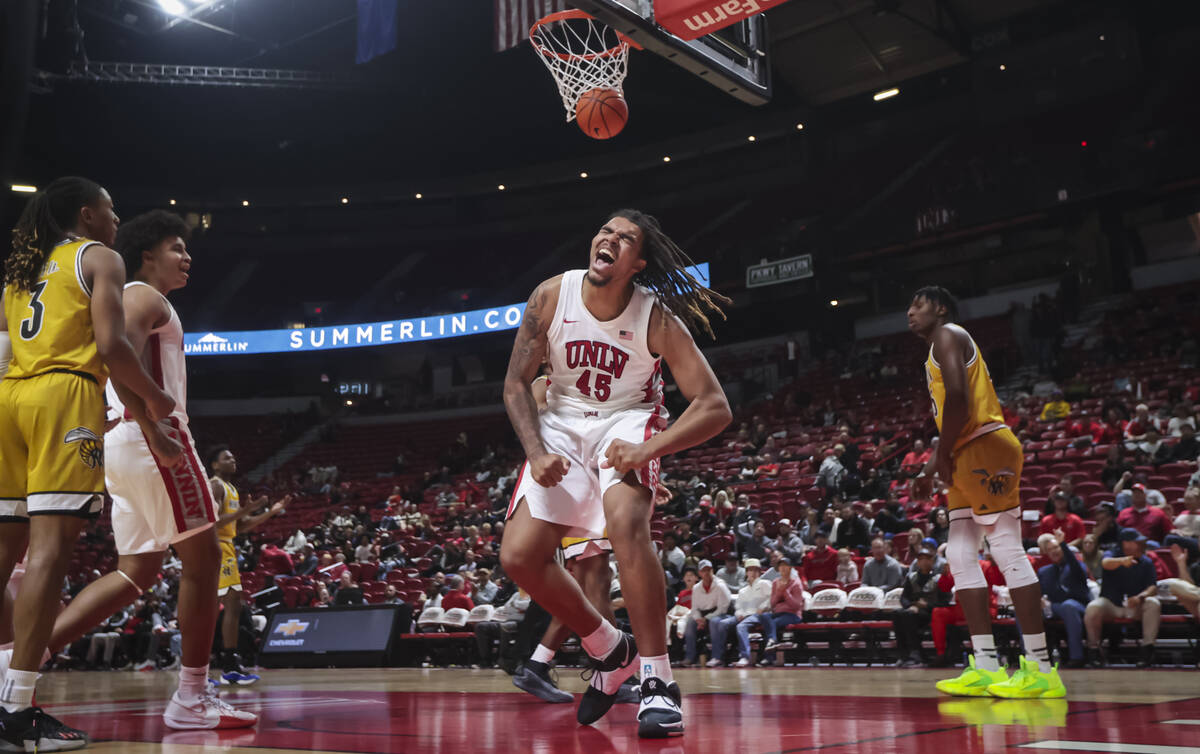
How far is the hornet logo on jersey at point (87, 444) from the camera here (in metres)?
3.14

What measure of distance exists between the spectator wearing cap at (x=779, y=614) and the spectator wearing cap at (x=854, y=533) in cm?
194

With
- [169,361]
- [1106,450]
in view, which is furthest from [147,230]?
[1106,450]

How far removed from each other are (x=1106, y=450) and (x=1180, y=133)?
9.44 m

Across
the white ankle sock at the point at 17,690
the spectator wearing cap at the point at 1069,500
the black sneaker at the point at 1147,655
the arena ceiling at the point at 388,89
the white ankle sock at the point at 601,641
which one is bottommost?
the black sneaker at the point at 1147,655

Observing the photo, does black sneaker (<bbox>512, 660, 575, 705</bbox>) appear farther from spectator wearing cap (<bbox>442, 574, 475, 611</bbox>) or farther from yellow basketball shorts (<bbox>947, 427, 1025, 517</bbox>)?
spectator wearing cap (<bbox>442, 574, 475, 611</bbox>)

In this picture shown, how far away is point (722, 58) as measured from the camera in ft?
22.6

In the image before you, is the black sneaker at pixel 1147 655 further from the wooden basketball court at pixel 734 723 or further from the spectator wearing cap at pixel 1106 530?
the wooden basketball court at pixel 734 723

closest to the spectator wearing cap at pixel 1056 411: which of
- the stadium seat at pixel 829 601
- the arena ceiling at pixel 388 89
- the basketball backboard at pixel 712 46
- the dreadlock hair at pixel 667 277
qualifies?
the stadium seat at pixel 829 601

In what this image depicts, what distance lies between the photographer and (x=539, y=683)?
15.7ft

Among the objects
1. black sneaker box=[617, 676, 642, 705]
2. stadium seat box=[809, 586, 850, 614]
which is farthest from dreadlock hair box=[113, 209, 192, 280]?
stadium seat box=[809, 586, 850, 614]

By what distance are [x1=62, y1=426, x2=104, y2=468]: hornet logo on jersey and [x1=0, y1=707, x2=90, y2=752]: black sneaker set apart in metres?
0.76

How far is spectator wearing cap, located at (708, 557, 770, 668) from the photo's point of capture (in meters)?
9.54

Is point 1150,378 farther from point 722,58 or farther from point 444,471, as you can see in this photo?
point 444,471

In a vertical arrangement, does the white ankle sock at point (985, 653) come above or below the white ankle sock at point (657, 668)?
below
